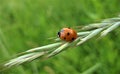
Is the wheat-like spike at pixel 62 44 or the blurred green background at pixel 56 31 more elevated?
the wheat-like spike at pixel 62 44

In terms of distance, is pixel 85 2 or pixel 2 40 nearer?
pixel 2 40

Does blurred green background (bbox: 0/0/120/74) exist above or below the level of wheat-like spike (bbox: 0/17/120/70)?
below

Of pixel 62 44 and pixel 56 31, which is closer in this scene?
pixel 62 44

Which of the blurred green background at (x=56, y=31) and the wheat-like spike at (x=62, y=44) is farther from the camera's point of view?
the blurred green background at (x=56, y=31)

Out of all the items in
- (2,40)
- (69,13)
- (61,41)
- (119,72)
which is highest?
(61,41)

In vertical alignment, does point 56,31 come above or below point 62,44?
below

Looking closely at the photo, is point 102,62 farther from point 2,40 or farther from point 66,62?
point 2,40

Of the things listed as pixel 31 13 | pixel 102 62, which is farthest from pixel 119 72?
pixel 31 13

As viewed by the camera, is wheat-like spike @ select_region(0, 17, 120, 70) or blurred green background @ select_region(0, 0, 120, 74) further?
blurred green background @ select_region(0, 0, 120, 74)
